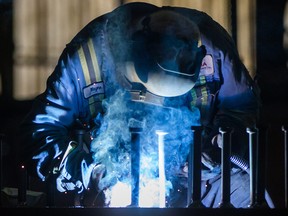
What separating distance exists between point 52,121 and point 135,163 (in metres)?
0.61

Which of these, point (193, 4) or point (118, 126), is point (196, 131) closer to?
point (118, 126)

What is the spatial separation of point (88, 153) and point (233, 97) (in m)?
0.64

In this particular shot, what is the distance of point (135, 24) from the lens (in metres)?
3.61

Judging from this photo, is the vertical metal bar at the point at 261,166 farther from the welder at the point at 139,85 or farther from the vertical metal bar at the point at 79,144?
the vertical metal bar at the point at 79,144

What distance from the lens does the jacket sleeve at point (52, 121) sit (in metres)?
3.58

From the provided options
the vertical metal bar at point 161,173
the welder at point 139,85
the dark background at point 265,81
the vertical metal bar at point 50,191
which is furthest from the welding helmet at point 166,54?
the dark background at point 265,81

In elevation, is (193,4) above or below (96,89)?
above

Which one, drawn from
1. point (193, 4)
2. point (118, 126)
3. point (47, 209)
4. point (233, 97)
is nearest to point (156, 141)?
point (118, 126)

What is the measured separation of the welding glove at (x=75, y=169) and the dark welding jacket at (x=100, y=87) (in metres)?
0.06

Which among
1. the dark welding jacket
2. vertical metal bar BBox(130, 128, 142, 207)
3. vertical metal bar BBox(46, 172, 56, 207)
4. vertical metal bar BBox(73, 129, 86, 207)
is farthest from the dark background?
vertical metal bar BBox(130, 128, 142, 207)

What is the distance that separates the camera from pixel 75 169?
11.5ft

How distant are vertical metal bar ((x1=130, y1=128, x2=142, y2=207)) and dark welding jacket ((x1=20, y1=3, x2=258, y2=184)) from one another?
47 cm

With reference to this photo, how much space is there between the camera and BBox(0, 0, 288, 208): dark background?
5.26m

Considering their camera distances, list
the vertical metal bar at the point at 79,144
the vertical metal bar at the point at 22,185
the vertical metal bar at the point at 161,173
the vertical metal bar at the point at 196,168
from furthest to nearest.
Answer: the vertical metal bar at the point at 79,144, the vertical metal bar at the point at 161,173, the vertical metal bar at the point at 22,185, the vertical metal bar at the point at 196,168
